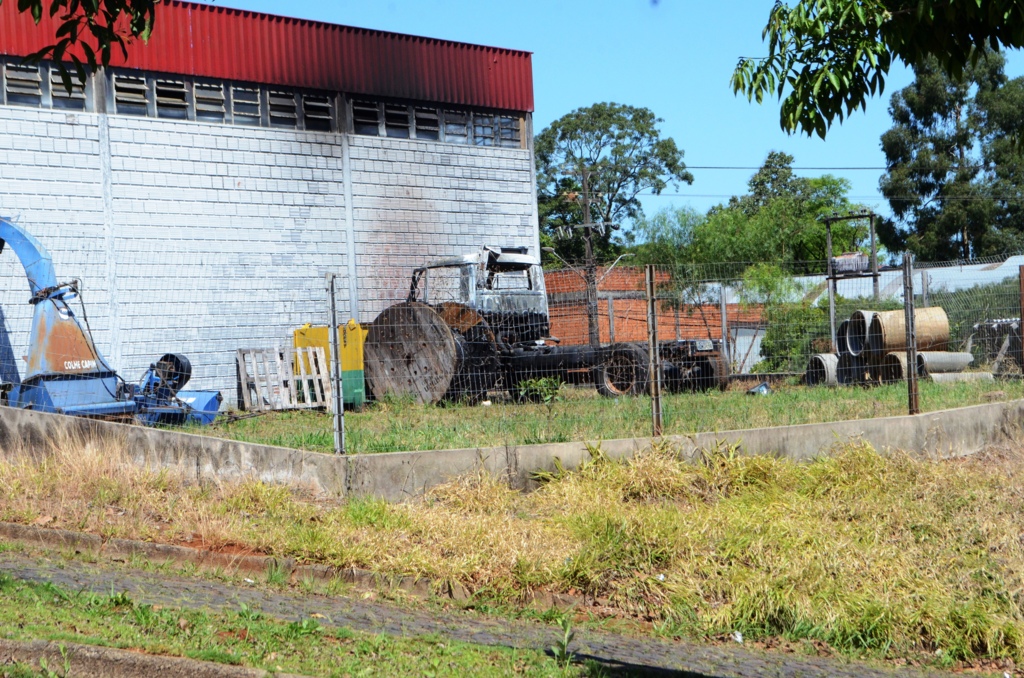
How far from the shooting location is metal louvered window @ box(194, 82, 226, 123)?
19219 mm

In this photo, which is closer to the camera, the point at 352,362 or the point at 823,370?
the point at 352,362

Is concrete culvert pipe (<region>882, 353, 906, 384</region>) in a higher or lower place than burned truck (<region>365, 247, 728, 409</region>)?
lower

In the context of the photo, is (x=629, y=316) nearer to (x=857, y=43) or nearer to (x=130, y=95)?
(x=130, y=95)

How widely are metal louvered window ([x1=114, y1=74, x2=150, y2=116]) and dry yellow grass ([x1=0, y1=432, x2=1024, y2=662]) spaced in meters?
11.1

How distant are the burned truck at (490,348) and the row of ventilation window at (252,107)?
5.01m

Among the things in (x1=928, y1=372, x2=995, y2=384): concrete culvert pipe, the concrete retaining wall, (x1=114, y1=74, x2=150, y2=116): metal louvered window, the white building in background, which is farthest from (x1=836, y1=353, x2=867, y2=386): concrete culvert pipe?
(x1=114, y1=74, x2=150, y2=116): metal louvered window

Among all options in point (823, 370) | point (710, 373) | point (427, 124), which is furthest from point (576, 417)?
point (427, 124)

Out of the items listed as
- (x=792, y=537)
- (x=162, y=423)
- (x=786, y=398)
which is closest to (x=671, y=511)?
(x=792, y=537)

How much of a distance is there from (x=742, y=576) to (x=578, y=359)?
8.23 metres

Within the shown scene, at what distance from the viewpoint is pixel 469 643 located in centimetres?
549

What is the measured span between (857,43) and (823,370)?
39.5ft

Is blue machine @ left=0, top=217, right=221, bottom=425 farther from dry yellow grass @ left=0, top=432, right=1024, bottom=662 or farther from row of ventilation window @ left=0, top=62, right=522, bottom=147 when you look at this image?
row of ventilation window @ left=0, top=62, right=522, bottom=147

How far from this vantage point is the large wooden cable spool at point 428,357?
12789 millimetres

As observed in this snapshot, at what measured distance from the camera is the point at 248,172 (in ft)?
64.3
